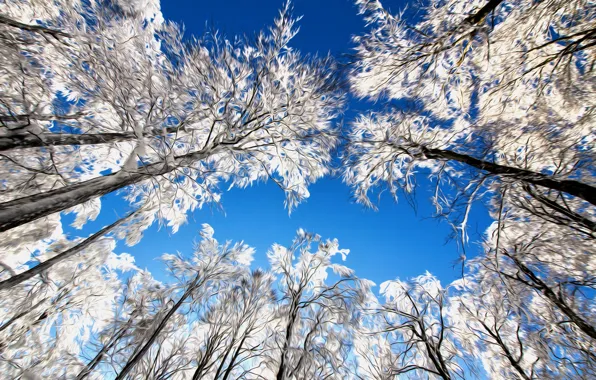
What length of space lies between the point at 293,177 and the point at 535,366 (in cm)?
855

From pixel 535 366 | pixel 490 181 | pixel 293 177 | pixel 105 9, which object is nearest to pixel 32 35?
pixel 105 9

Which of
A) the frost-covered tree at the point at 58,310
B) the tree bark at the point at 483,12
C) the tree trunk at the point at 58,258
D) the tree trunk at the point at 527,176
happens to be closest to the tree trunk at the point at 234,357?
the frost-covered tree at the point at 58,310

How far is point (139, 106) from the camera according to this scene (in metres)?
4.91

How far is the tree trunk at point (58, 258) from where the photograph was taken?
4922 mm

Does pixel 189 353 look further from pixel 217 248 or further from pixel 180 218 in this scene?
pixel 180 218

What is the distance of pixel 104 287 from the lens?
729 cm

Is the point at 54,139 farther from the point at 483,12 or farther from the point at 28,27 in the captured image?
the point at 483,12

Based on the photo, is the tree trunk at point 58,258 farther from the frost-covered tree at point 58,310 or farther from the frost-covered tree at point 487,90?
the frost-covered tree at point 487,90

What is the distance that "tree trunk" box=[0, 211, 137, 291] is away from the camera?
4922 mm

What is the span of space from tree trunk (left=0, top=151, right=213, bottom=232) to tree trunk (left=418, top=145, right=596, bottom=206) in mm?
4914

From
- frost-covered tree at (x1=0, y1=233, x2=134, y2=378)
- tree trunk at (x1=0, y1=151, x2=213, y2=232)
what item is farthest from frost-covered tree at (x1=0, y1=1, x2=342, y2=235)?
frost-covered tree at (x1=0, y1=233, x2=134, y2=378)

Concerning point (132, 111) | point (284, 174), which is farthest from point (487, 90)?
point (132, 111)

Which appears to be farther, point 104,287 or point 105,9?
point 104,287

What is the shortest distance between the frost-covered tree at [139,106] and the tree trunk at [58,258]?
1.07m
